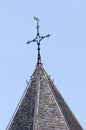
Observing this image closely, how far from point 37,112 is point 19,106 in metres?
1.82

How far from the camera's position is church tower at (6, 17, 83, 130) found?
1416 inches

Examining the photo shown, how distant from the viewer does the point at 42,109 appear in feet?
121

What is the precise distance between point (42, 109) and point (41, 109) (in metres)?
0.06

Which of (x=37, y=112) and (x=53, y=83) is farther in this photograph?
(x=53, y=83)

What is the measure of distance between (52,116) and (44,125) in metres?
0.95

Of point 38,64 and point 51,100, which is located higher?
point 38,64

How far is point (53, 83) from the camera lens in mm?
40000

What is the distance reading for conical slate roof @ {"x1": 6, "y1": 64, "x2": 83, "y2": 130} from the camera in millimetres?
35969

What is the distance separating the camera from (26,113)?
3703cm

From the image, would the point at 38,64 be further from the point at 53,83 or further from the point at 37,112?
the point at 37,112

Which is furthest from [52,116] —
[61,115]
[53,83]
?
[53,83]

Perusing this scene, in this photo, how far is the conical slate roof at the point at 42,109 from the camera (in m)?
36.0

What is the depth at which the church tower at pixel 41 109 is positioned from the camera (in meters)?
36.0

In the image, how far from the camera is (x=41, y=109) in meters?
36.8
